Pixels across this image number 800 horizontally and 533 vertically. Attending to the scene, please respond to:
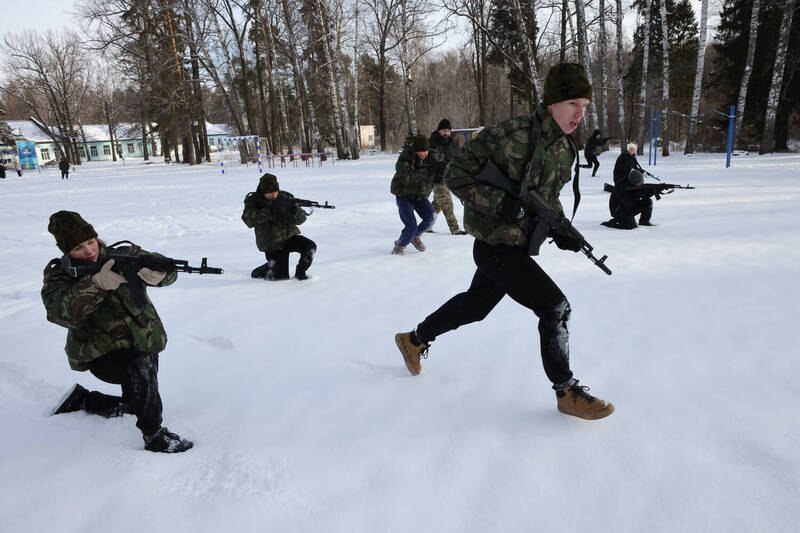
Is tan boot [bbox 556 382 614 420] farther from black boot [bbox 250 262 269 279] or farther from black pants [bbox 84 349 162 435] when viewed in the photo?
black boot [bbox 250 262 269 279]

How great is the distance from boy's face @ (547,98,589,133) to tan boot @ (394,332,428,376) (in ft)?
5.13

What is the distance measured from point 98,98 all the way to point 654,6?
60000mm

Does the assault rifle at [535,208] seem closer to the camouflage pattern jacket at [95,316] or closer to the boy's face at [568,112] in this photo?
the boy's face at [568,112]

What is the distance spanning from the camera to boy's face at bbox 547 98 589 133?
228 cm

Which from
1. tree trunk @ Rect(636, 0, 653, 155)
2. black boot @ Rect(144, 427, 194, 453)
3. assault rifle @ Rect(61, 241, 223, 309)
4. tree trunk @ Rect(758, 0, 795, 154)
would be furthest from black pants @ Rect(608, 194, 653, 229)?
tree trunk @ Rect(758, 0, 795, 154)

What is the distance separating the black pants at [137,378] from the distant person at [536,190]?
5.94ft

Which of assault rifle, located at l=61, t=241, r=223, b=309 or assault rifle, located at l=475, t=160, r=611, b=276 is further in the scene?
assault rifle, located at l=475, t=160, r=611, b=276

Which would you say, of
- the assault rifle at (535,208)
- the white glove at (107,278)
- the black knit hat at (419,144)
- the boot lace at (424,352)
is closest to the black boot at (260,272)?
the black knit hat at (419,144)

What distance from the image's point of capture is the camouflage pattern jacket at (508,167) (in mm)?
2371

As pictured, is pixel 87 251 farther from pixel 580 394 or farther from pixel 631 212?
pixel 631 212

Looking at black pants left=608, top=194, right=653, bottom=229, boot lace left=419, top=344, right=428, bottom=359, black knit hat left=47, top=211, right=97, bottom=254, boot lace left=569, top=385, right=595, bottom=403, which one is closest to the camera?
black knit hat left=47, top=211, right=97, bottom=254

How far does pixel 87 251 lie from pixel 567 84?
2.45 meters

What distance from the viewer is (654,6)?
23078mm

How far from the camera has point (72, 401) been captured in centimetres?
284
